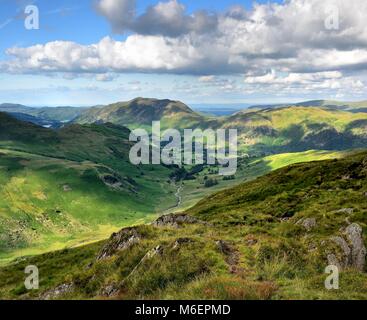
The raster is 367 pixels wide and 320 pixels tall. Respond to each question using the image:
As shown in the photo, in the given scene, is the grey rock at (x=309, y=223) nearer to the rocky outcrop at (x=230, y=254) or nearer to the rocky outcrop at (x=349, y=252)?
the rocky outcrop at (x=349, y=252)

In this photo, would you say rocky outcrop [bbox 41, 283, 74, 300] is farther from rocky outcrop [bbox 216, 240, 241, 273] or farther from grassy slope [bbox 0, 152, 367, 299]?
rocky outcrop [bbox 216, 240, 241, 273]

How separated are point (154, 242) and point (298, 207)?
4274 cm

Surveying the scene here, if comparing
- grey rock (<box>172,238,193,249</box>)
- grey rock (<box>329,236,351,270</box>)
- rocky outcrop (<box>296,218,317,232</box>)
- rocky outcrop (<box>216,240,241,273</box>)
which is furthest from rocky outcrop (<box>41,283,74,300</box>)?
rocky outcrop (<box>296,218,317,232</box>)

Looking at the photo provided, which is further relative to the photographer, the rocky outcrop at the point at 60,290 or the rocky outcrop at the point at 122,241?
the rocky outcrop at the point at 122,241

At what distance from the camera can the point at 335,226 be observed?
44500mm

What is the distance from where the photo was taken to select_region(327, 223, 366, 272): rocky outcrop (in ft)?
117

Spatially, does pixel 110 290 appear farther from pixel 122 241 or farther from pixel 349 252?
pixel 349 252

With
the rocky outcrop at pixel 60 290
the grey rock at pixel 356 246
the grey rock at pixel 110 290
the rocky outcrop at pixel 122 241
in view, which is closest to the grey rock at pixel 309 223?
the grey rock at pixel 356 246

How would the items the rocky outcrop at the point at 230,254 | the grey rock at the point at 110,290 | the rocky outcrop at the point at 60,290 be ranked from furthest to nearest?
the rocky outcrop at the point at 60,290, the rocky outcrop at the point at 230,254, the grey rock at the point at 110,290

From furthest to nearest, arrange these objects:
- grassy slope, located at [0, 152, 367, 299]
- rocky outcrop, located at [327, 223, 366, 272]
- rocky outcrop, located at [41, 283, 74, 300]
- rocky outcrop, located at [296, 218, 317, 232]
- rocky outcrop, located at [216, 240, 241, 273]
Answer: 1. rocky outcrop, located at [296, 218, 317, 232]
2. rocky outcrop, located at [327, 223, 366, 272]
3. rocky outcrop, located at [41, 283, 74, 300]
4. rocky outcrop, located at [216, 240, 241, 273]
5. grassy slope, located at [0, 152, 367, 299]

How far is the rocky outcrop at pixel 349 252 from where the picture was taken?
35.8 metres

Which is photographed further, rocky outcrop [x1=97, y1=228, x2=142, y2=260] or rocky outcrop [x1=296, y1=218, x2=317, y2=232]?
rocky outcrop [x1=296, y1=218, x2=317, y2=232]

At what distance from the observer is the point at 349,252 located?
124 feet
